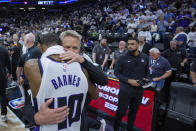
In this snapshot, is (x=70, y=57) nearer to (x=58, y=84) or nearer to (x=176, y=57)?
(x=58, y=84)

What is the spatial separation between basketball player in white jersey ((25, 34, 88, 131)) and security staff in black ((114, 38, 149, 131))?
1671 millimetres

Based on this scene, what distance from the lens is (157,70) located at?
13.3 ft

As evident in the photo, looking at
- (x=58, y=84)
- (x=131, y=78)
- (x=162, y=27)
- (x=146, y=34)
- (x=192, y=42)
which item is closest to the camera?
(x=58, y=84)

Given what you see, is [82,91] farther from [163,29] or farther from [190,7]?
[190,7]

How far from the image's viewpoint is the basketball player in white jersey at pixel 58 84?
1045 millimetres

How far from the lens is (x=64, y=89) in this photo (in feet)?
3.62

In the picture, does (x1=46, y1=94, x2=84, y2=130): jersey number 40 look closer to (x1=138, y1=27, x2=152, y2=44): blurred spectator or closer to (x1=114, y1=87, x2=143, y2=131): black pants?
(x1=114, y1=87, x2=143, y2=131): black pants

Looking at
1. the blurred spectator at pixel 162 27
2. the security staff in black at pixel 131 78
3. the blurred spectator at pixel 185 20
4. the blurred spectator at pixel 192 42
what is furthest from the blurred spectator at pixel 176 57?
the blurred spectator at pixel 185 20

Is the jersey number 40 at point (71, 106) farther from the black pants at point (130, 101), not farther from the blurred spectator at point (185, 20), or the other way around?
the blurred spectator at point (185, 20)

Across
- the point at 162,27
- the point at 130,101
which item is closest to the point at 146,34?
the point at 162,27

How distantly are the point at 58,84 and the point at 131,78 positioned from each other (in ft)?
6.35

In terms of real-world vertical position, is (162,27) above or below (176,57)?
above

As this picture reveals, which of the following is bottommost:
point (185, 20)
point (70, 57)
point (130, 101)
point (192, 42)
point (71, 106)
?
point (130, 101)

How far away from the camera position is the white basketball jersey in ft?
3.43
